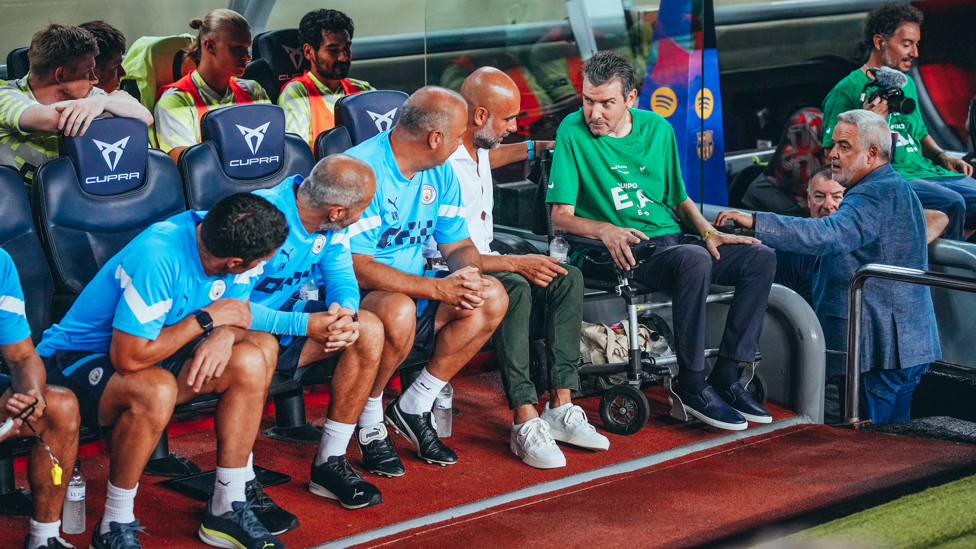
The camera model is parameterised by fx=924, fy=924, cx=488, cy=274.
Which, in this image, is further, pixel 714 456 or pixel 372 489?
Result: pixel 714 456

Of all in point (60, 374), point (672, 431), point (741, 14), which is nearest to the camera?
point (60, 374)

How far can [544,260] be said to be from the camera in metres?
2.88

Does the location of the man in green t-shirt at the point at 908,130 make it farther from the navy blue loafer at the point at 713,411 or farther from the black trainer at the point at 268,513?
the black trainer at the point at 268,513

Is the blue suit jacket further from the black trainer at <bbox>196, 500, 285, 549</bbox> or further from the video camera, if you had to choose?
the black trainer at <bbox>196, 500, 285, 549</bbox>

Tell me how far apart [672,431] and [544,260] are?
73cm

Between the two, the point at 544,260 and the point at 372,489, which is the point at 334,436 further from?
the point at 544,260

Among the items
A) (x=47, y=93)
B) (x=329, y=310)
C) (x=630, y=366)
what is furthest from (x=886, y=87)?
(x=47, y=93)

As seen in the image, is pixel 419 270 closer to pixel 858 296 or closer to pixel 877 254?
pixel 858 296

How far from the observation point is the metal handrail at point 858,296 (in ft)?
9.27

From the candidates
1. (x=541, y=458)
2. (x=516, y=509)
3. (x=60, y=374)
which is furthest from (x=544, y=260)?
(x=60, y=374)

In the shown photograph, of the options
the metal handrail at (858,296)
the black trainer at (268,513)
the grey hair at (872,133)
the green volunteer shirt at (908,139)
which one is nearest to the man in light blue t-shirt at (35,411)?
the black trainer at (268,513)

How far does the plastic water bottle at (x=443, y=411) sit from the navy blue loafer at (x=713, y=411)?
0.78m

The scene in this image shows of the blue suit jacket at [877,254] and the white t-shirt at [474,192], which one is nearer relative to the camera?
the white t-shirt at [474,192]

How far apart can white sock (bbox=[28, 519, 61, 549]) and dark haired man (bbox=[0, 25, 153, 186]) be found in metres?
1.21
